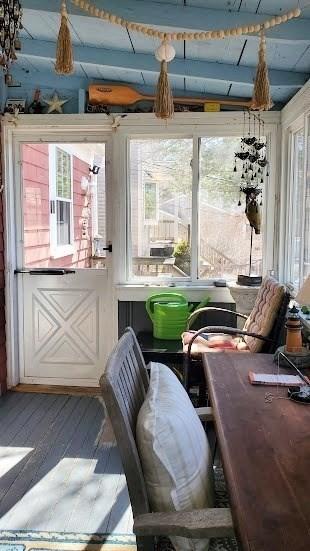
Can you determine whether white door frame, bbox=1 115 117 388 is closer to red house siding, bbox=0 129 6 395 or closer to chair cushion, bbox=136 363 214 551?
red house siding, bbox=0 129 6 395

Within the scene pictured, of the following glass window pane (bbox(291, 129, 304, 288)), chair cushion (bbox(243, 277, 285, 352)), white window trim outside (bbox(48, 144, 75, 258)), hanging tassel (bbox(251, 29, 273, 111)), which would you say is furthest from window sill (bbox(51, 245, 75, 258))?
hanging tassel (bbox(251, 29, 273, 111))

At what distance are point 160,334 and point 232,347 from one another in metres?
0.73

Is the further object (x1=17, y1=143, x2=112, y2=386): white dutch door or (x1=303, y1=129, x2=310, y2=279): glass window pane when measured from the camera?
(x1=17, y1=143, x2=112, y2=386): white dutch door

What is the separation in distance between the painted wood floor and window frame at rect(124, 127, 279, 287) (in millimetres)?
1148

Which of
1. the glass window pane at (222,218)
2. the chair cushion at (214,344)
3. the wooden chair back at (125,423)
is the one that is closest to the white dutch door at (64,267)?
the glass window pane at (222,218)

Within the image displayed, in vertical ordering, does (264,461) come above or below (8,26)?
below

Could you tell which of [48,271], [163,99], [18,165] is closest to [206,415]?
[163,99]

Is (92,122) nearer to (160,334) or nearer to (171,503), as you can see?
(160,334)

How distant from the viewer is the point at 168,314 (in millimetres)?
3621

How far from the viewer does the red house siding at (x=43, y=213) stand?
4023mm

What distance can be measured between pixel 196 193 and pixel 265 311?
1.38m

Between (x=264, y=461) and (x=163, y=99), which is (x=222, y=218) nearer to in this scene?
(x=163, y=99)

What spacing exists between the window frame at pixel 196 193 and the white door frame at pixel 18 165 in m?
0.15

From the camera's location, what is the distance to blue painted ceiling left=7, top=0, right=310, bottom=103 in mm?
2424
